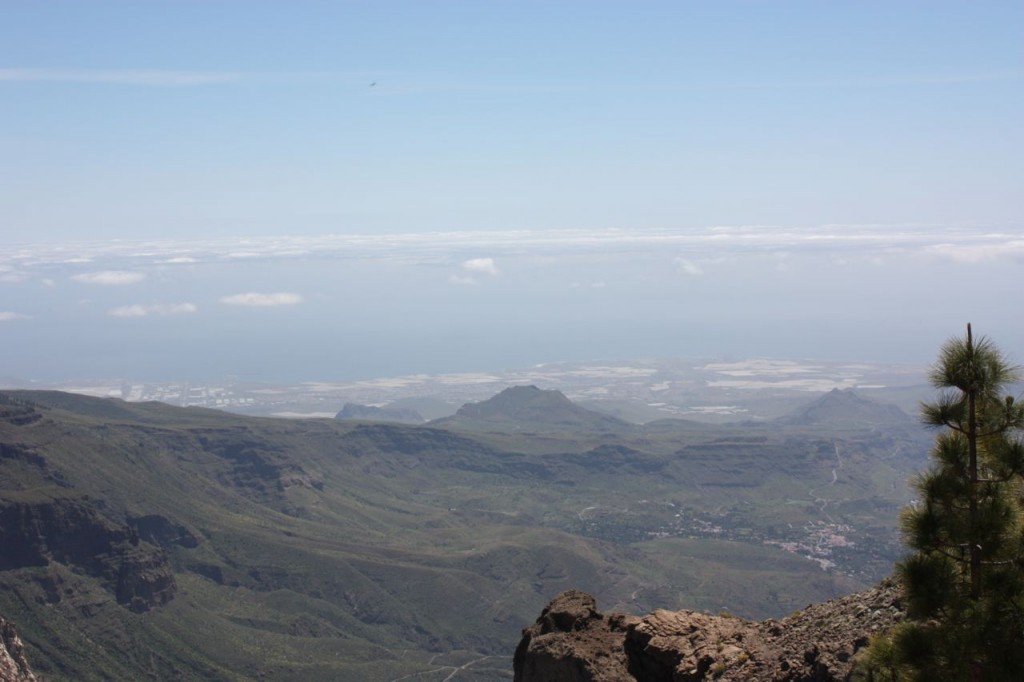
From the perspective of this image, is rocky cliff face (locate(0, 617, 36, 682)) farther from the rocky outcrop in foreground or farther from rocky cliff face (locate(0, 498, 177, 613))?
rocky cliff face (locate(0, 498, 177, 613))

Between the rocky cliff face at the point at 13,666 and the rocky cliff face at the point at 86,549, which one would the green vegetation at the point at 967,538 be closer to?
the rocky cliff face at the point at 13,666

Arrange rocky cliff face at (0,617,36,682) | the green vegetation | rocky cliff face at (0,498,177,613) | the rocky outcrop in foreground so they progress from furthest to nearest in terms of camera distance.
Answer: rocky cliff face at (0,498,177,613), rocky cliff face at (0,617,36,682), the rocky outcrop in foreground, the green vegetation

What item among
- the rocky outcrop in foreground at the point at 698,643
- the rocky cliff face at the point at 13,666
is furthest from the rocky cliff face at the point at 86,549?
the rocky outcrop in foreground at the point at 698,643

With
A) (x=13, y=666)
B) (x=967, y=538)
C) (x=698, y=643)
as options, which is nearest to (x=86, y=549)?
(x=13, y=666)

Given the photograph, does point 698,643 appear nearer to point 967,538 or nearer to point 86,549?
point 967,538

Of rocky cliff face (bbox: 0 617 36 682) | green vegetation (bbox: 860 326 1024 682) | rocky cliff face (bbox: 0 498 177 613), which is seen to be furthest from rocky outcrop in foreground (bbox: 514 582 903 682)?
rocky cliff face (bbox: 0 498 177 613)
